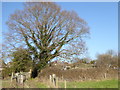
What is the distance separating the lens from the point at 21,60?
9961 millimetres

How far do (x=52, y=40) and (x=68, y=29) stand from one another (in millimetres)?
1287

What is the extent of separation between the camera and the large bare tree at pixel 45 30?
9.92 m

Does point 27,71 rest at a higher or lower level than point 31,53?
lower

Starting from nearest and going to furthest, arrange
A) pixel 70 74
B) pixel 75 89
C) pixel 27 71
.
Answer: pixel 75 89
pixel 70 74
pixel 27 71

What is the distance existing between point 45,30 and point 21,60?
254cm

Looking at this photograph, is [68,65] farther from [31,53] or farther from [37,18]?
[37,18]

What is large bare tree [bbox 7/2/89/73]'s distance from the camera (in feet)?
32.6

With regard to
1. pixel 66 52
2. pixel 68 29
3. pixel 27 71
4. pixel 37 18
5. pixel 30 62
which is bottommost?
pixel 27 71

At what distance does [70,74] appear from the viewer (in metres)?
8.99

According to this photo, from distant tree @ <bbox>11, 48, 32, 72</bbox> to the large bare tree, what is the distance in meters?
0.45

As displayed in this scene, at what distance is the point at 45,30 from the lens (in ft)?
33.6

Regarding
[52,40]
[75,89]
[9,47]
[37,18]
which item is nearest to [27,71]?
[9,47]

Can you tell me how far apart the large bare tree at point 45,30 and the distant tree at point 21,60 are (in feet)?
1.47

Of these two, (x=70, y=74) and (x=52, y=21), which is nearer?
(x=70, y=74)
